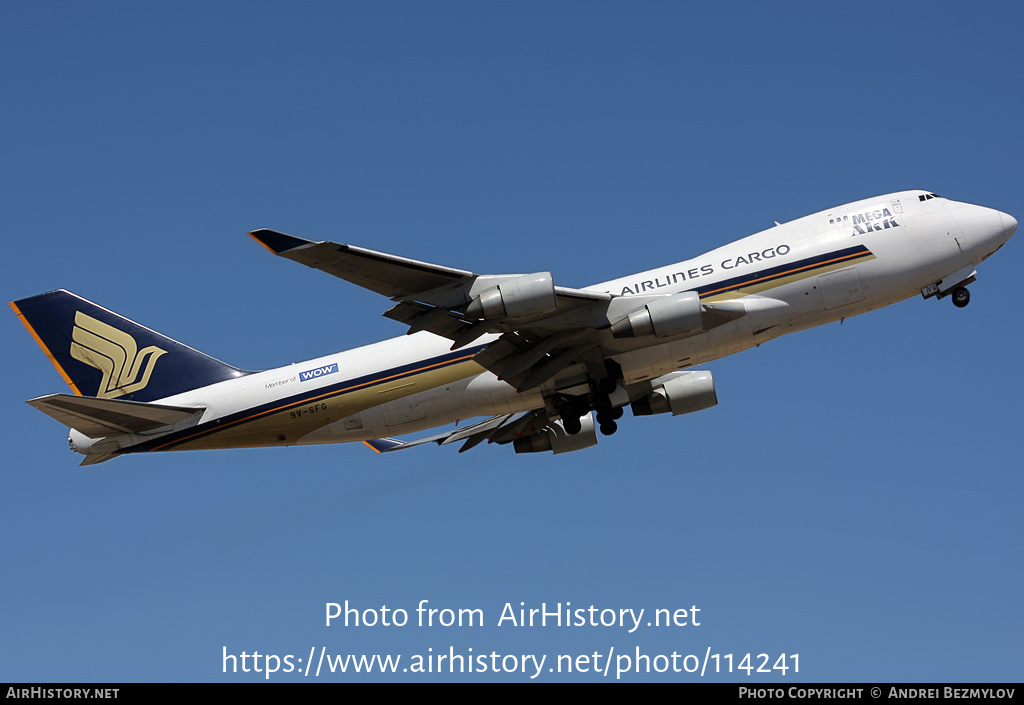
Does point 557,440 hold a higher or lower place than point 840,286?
lower

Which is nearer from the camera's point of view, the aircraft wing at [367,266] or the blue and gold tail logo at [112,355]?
the aircraft wing at [367,266]

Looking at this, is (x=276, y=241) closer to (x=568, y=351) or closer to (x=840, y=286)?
(x=568, y=351)

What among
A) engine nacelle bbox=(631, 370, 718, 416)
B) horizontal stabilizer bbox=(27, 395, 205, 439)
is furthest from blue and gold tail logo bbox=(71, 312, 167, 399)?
engine nacelle bbox=(631, 370, 718, 416)

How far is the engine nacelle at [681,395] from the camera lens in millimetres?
37406

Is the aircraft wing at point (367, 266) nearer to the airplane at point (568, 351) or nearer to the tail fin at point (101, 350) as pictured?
the airplane at point (568, 351)

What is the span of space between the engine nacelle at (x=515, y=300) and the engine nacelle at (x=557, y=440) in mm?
10449

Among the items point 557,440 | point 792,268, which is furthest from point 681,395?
point 792,268

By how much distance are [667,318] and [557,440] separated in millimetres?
9498

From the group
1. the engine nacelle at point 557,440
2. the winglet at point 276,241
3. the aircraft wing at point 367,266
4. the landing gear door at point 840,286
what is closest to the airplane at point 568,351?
the landing gear door at point 840,286

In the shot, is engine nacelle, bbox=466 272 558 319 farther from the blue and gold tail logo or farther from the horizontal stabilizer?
the blue and gold tail logo

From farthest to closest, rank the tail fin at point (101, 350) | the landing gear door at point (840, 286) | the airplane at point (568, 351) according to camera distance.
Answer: the tail fin at point (101, 350) < the landing gear door at point (840, 286) < the airplane at point (568, 351)

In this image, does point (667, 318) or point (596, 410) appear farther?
point (596, 410)

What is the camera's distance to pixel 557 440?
38.9 meters
